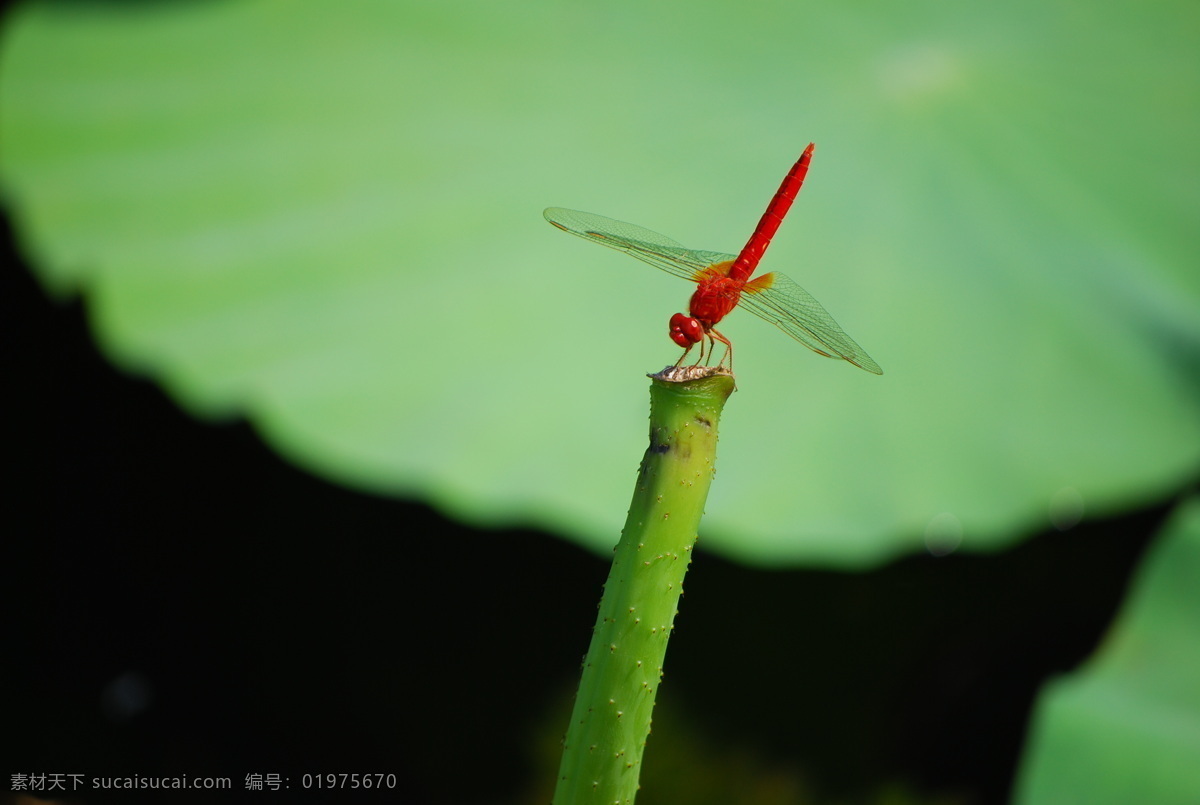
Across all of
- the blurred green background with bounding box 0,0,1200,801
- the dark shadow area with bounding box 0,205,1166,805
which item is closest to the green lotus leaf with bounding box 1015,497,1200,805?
the blurred green background with bounding box 0,0,1200,801

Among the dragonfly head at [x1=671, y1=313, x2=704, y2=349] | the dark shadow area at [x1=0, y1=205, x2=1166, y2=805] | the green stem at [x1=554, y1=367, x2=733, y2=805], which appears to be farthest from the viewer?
the dark shadow area at [x1=0, y1=205, x2=1166, y2=805]

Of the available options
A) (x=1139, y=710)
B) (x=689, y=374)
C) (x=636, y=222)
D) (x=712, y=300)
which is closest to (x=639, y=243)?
(x=712, y=300)

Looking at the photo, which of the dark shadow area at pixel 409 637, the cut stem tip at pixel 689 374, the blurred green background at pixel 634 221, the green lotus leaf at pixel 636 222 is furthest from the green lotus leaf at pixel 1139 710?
the cut stem tip at pixel 689 374

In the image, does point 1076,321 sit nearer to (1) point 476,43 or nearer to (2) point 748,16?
(2) point 748,16

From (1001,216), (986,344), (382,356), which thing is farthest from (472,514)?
(1001,216)

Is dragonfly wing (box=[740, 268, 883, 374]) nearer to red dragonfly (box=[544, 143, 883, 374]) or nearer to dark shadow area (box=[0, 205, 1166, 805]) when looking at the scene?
red dragonfly (box=[544, 143, 883, 374])
